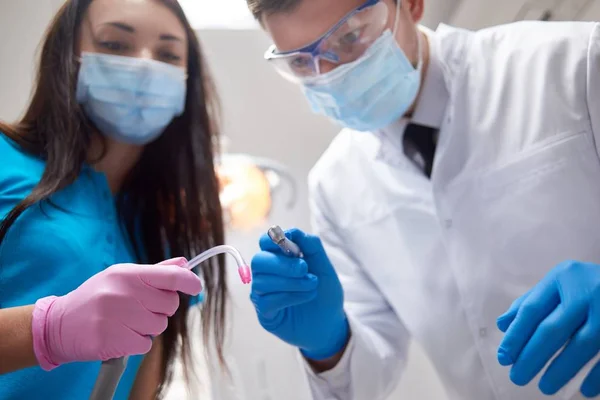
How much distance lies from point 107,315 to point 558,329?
0.63 m

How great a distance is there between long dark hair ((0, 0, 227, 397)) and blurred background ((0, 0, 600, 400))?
12 cm

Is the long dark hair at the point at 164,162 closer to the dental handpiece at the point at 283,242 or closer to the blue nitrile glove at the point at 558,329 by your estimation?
the dental handpiece at the point at 283,242

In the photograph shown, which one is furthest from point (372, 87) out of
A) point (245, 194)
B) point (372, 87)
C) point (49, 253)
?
point (245, 194)

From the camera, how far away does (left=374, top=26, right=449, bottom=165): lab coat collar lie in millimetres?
1136

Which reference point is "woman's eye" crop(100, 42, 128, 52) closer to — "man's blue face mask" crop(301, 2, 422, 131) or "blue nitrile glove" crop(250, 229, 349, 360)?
"man's blue face mask" crop(301, 2, 422, 131)

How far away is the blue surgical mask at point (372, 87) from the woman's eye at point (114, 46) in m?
0.39

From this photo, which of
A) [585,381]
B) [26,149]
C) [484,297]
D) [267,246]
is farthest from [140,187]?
[585,381]

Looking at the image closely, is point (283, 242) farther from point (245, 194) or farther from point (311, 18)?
point (245, 194)

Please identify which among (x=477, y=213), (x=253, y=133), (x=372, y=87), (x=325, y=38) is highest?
(x=325, y=38)

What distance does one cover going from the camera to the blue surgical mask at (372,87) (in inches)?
41.0

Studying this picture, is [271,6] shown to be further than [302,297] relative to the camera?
Yes

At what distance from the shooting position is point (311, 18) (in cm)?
102

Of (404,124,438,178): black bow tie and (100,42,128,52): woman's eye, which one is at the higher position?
(100,42,128,52): woman's eye

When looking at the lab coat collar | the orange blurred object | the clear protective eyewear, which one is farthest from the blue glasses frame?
the orange blurred object
